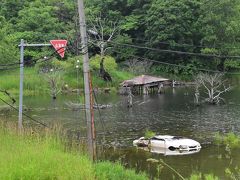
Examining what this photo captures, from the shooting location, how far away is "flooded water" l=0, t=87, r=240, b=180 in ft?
66.7

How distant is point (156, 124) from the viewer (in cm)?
3036

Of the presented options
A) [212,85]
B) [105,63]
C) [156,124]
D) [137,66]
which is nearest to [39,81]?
[105,63]

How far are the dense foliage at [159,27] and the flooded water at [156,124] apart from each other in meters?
12.3

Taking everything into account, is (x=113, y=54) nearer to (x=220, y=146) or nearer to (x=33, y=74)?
(x=33, y=74)

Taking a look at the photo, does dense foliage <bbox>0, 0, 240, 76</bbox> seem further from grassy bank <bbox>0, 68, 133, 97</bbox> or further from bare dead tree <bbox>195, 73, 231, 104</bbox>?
bare dead tree <bbox>195, 73, 231, 104</bbox>

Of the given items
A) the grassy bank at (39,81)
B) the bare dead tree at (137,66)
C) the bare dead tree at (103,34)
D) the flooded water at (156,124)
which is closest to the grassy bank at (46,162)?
the flooded water at (156,124)

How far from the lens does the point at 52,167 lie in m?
12.6

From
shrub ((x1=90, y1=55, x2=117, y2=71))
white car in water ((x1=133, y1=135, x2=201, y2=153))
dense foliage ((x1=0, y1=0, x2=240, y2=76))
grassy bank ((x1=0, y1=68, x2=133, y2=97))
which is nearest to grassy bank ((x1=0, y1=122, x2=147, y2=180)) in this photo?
white car in water ((x1=133, y1=135, x2=201, y2=153))

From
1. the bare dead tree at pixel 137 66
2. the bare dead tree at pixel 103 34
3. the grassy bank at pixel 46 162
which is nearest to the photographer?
the grassy bank at pixel 46 162

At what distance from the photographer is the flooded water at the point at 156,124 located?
20328mm

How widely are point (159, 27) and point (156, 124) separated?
101 feet

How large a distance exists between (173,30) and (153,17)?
3501mm

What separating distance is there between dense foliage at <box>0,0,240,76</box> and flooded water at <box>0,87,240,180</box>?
12259mm

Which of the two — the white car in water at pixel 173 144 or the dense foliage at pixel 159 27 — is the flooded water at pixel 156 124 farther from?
the dense foliage at pixel 159 27
